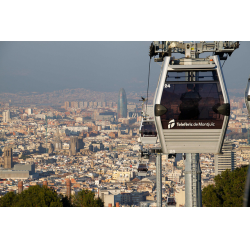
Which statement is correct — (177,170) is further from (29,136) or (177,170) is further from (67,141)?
(29,136)

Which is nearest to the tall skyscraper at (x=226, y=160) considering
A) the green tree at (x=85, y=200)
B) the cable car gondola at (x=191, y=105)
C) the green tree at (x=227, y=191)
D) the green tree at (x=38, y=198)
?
the green tree at (x=85, y=200)

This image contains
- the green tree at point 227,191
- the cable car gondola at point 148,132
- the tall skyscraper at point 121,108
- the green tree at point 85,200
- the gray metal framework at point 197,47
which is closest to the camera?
the gray metal framework at point 197,47

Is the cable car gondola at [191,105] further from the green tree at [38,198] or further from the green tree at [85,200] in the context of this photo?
the green tree at [85,200]

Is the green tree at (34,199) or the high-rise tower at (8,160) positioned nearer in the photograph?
the green tree at (34,199)

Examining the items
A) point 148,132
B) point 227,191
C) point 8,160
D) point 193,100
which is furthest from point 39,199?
point 8,160

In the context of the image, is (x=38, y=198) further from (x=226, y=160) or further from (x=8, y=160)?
A: (x=8, y=160)

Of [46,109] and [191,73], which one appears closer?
[191,73]
